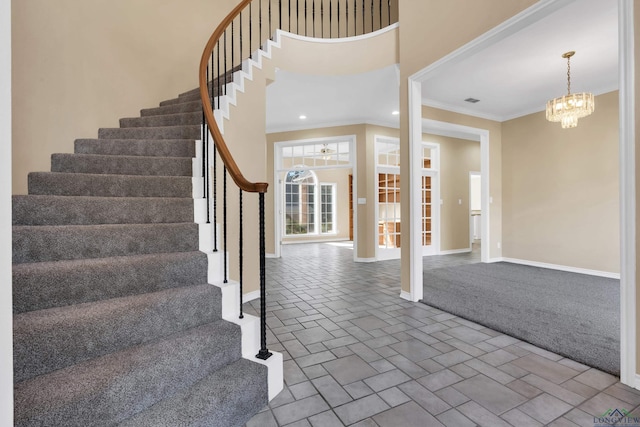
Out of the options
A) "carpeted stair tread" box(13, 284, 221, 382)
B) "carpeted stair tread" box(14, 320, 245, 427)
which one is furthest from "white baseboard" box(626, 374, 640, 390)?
"carpeted stair tread" box(13, 284, 221, 382)

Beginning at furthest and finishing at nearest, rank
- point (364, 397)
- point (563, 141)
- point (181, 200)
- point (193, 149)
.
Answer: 1. point (563, 141)
2. point (193, 149)
3. point (181, 200)
4. point (364, 397)

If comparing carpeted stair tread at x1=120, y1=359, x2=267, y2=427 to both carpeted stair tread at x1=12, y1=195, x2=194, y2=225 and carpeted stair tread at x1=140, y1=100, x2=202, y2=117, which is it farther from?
carpeted stair tread at x1=140, y1=100, x2=202, y2=117

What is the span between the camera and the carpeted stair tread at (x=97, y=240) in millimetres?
1631

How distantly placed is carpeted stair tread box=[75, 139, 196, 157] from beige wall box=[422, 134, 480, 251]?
5.47 m

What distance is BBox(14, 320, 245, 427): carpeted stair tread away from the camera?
41.8 inches

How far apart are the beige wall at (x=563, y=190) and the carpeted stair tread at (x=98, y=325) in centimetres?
582

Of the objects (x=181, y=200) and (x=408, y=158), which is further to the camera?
(x=408, y=158)

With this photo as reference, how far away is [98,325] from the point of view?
1365mm

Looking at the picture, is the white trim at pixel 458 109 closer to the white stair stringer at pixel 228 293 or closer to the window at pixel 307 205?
the white stair stringer at pixel 228 293

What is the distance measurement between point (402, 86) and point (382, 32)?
0.95 m

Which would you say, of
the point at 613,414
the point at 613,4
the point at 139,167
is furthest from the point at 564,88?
the point at 139,167

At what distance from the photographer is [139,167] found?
254cm

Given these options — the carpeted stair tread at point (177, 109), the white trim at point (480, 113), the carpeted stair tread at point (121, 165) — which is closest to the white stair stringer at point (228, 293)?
the carpeted stair tread at point (121, 165)

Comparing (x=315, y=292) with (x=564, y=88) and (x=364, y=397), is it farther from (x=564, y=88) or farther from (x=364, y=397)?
(x=564, y=88)
